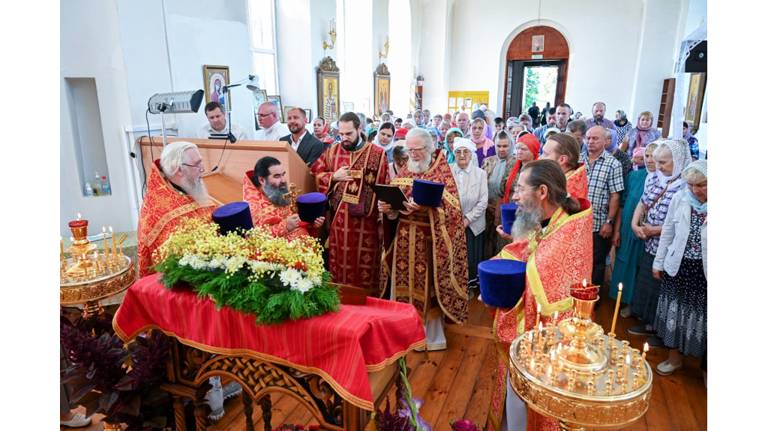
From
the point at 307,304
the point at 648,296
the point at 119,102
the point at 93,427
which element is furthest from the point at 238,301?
the point at 119,102

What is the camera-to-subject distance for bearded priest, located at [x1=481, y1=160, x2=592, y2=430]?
6.44 ft

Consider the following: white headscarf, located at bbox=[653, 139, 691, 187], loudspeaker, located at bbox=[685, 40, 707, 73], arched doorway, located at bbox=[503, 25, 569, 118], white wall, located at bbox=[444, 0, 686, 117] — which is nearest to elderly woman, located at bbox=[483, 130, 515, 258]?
white headscarf, located at bbox=[653, 139, 691, 187]

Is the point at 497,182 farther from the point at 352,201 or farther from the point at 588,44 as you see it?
the point at 588,44

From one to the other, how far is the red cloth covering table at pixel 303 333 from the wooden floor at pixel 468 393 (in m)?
1.24

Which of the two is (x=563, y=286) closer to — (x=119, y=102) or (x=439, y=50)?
(x=119, y=102)

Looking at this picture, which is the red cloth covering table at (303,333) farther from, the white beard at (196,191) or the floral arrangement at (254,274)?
the white beard at (196,191)

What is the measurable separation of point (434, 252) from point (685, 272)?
5.81 ft

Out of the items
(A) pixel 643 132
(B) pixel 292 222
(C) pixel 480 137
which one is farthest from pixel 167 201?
(A) pixel 643 132

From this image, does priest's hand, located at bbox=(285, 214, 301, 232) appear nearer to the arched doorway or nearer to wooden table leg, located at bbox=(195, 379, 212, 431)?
wooden table leg, located at bbox=(195, 379, 212, 431)

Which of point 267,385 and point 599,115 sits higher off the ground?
point 599,115

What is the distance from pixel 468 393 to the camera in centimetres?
319

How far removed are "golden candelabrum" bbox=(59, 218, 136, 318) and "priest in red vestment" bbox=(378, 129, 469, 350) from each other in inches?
73.6

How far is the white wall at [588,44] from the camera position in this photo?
44.9 ft

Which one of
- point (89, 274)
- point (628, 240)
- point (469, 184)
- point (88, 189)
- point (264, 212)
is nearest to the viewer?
point (89, 274)
